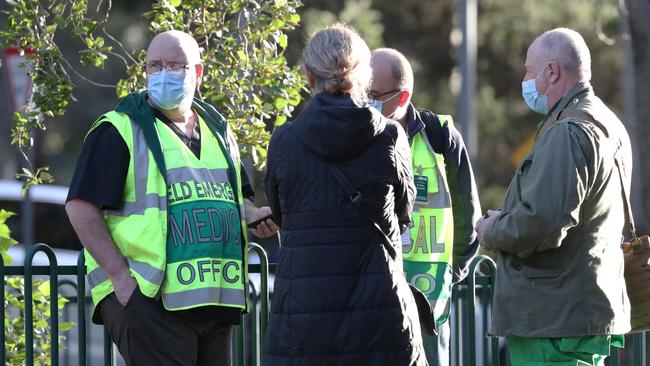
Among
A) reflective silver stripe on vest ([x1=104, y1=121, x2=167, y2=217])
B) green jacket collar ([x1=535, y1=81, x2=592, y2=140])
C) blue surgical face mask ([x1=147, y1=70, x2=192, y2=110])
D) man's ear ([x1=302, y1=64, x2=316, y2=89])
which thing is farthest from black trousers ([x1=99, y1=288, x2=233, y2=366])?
green jacket collar ([x1=535, y1=81, x2=592, y2=140])

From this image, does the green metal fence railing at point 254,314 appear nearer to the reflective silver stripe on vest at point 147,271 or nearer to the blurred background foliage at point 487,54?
the reflective silver stripe on vest at point 147,271

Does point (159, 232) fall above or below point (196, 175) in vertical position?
below

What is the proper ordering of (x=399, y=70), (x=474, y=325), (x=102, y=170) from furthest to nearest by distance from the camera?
(x=474, y=325) < (x=399, y=70) < (x=102, y=170)

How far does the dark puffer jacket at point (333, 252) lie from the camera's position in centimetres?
437

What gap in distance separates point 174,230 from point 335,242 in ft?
2.88

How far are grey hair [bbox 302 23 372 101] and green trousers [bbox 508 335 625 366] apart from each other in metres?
1.26

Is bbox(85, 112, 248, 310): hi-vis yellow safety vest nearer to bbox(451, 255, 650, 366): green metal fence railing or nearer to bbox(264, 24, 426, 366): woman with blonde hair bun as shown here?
bbox(264, 24, 426, 366): woman with blonde hair bun

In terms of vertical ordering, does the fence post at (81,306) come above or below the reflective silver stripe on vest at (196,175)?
below

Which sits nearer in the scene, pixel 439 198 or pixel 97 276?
pixel 97 276

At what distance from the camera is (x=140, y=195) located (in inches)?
195

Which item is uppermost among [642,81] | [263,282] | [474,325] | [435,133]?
[642,81]

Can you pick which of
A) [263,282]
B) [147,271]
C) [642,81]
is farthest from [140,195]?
[642,81]

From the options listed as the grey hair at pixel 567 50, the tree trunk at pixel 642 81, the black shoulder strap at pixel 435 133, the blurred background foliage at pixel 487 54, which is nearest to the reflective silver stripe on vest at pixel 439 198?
the black shoulder strap at pixel 435 133

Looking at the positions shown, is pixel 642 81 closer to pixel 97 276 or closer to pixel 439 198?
pixel 439 198
